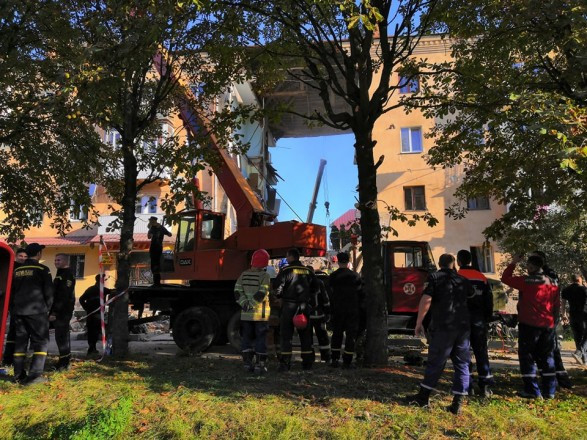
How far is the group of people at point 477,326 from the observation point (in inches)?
192

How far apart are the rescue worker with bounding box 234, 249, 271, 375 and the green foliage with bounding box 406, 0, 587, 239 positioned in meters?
3.97

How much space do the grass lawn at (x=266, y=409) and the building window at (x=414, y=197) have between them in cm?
1592

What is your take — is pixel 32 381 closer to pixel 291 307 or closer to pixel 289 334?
pixel 289 334

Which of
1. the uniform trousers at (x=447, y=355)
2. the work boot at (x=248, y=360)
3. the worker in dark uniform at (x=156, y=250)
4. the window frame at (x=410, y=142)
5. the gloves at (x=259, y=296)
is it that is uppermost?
the window frame at (x=410, y=142)

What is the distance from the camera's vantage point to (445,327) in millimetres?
4895

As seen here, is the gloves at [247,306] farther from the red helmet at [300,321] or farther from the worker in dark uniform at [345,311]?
the worker in dark uniform at [345,311]

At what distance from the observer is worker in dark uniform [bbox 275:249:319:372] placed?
657 cm

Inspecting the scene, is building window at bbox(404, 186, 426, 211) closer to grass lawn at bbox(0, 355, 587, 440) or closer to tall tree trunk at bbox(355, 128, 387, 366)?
tall tree trunk at bbox(355, 128, 387, 366)

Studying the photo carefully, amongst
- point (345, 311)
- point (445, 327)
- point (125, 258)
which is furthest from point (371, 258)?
point (125, 258)

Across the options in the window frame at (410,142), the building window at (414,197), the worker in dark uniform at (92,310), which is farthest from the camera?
the window frame at (410,142)

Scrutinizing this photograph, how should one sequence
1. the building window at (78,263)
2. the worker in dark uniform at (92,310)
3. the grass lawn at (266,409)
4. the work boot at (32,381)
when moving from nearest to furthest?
the grass lawn at (266,409) → the work boot at (32,381) → the worker in dark uniform at (92,310) → the building window at (78,263)

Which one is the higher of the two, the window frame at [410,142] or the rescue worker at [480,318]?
the window frame at [410,142]

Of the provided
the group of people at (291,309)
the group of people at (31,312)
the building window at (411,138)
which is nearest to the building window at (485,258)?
the building window at (411,138)

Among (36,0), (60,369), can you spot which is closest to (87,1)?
(36,0)
